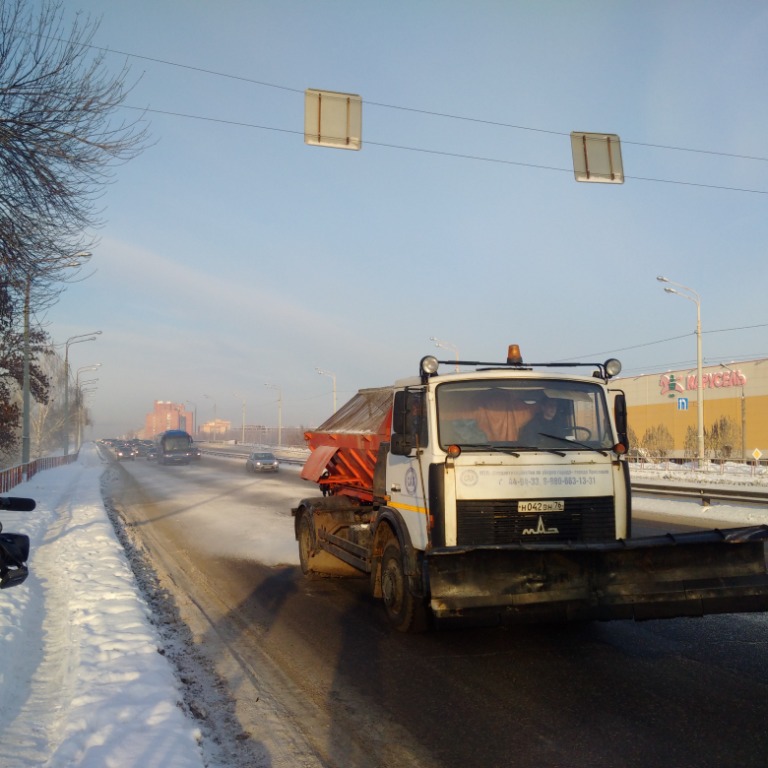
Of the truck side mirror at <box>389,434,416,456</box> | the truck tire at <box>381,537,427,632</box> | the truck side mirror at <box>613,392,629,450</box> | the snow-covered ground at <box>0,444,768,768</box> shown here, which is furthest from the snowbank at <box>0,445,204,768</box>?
the truck side mirror at <box>613,392,629,450</box>

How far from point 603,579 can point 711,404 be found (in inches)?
2108

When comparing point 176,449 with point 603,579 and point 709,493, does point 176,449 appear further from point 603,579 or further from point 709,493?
point 603,579

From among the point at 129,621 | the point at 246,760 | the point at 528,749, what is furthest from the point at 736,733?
the point at 129,621

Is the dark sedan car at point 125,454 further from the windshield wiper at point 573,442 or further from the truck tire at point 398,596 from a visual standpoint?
the windshield wiper at point 573,442

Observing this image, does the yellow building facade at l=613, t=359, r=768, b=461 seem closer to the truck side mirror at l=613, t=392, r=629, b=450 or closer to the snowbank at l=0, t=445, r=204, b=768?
the truck side mirror at l=613, t=392, r=629, b=450

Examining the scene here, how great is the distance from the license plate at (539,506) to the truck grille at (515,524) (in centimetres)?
3

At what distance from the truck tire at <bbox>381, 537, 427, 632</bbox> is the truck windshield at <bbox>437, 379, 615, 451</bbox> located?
1.30 meters

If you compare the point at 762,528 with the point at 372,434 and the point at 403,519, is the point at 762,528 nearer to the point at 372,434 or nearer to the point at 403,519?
the point at 403,519

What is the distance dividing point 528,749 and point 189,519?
14.3 metres

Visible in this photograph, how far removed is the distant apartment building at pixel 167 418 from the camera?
160m

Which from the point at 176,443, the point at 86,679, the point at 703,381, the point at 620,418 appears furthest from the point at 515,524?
the point at 703,381

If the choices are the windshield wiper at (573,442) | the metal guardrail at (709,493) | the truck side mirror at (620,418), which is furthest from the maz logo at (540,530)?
the metal guardrail at (709,493)

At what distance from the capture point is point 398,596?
6.55 meters

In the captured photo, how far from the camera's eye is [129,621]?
699 cm
